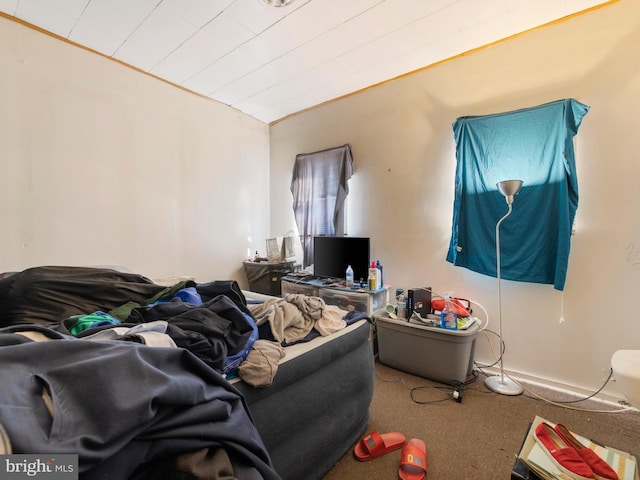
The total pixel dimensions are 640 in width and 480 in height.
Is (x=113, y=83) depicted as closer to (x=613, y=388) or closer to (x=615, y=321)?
(x=615, y=321)

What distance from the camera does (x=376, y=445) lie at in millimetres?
1472

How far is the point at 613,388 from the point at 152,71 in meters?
4.40

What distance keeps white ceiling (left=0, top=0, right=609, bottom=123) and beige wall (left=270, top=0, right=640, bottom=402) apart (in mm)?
205

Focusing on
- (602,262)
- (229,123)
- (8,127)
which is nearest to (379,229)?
(602,262)

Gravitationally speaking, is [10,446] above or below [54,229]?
below

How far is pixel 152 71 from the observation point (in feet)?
8.91

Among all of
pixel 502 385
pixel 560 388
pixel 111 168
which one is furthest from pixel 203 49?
pixel 560 388

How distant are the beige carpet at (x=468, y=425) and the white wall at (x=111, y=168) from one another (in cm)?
234

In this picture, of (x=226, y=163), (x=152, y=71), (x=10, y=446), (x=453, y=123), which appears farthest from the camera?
(x=226, y=163)

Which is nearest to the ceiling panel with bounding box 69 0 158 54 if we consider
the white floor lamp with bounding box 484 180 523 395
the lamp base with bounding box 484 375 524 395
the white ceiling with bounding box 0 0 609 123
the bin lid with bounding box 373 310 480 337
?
the white ceiling with bounding box 0 0 609 123

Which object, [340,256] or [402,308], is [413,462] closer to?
[402,308]

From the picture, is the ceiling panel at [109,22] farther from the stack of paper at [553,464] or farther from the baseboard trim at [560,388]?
the baseboard trim at [560,388]

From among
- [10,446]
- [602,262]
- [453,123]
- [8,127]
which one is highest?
[453,123]

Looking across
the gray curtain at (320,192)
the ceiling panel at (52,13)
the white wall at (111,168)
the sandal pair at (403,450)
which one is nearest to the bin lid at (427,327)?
the sandal pair at (403,450)
